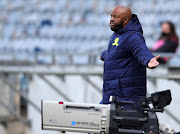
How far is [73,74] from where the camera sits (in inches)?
269

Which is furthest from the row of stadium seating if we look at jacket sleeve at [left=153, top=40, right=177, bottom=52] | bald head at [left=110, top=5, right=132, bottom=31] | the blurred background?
bald head at [left=110, top=5, right=132, bottom=31]

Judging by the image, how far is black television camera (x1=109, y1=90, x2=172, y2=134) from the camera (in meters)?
3.24

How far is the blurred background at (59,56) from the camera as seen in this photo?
6.60 meters

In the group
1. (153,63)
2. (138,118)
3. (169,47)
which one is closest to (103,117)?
(138,118)

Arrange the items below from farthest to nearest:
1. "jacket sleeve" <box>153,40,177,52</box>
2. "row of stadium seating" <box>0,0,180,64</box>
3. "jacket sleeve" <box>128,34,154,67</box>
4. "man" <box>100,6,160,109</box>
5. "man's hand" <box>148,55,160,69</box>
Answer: "row of stadium seating" <box>0,0,180,64</box>, "jacket sleeve" <box>153,40,177,52</box>, "man" <box>100,6,160,109</box>, "jacket sleeve" <box>128,34,154,67</box>, "man's hand" <box>148,55,160,69</box>

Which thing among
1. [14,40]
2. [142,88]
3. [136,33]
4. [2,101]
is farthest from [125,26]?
[14,40]

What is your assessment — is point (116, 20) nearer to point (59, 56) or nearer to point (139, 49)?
point (139, 49)

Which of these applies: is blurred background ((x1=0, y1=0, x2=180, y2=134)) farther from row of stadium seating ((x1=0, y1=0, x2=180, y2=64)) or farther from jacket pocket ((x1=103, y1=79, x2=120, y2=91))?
jacket pocket ((x1=103, y1=79, x2=120, y2=91))

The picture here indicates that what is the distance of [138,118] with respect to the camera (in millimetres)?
3244

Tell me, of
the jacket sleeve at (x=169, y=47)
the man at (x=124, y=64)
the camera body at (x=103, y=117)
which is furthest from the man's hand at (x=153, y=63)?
the jacket sleeve at (x=169, y=47)

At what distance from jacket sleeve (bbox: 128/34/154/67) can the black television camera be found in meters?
0.25

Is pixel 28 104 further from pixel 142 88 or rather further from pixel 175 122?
pixel 142 88

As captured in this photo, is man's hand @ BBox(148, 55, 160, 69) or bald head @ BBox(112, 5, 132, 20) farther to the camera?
bald head @ BBox(112, 5, 132, 20)

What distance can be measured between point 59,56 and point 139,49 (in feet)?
13.0
